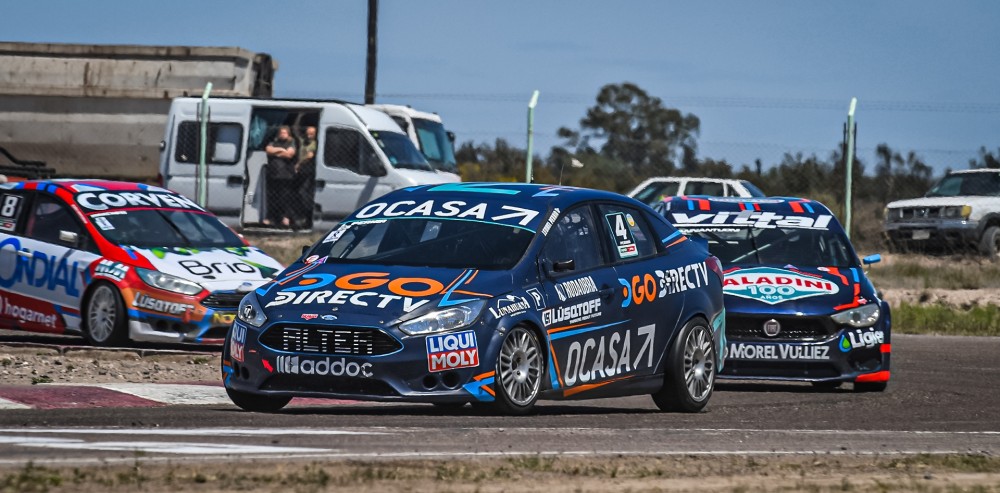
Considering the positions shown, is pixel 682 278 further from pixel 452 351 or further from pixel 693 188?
pixel 693 188

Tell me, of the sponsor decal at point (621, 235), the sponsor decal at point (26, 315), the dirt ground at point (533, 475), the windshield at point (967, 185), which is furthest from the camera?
the windshield at point (967, 185)

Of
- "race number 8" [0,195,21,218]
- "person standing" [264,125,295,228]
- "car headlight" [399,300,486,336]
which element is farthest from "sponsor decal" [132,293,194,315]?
"person standing" [264,125,295,228]

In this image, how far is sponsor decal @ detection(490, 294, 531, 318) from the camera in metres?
9.25

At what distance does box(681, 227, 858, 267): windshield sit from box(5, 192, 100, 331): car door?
5.22 m

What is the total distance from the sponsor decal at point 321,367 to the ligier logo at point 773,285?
14.9ft

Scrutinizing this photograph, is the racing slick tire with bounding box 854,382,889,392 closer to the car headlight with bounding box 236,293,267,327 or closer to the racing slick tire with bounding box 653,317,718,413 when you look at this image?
the racing slick tire with bounding box 653,317,718,413

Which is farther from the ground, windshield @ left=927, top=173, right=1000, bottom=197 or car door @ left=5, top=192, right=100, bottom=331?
windshield @ left=927, top=173, right=1000, bottom=197

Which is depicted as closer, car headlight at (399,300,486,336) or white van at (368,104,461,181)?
car headlight at (399,300,486,336)

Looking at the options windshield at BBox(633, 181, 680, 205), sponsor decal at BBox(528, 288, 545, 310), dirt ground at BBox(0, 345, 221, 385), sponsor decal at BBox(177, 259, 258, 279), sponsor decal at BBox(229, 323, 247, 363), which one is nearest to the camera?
sponsor decal at BBox(229, 323, 247, 363)

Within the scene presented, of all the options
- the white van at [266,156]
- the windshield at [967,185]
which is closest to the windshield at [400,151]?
the white van at [266,156]

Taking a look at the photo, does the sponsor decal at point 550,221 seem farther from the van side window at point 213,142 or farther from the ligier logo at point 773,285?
the van side window at point 213,142

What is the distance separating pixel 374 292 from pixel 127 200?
6978 mm

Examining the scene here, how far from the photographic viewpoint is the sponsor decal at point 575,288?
984cm

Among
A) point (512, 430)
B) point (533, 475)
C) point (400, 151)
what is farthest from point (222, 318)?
point (400, 151)
